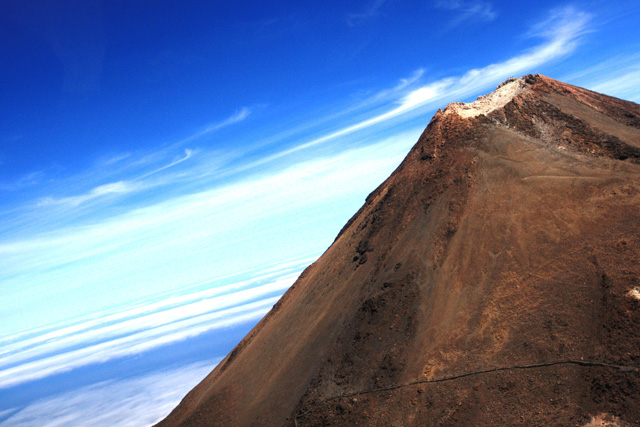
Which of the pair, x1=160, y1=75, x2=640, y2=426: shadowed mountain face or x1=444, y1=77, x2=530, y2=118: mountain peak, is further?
x1=444, y1=77, x2=530, y2=118: mountain peak

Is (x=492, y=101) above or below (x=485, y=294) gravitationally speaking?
above

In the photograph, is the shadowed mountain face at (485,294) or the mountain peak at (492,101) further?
the mountain peak at (492,101)

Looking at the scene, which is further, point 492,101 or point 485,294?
point 492,101

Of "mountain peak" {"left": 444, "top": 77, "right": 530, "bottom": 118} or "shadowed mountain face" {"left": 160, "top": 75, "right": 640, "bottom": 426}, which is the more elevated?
"mountain peak" {"left": 444, "top": 77, "right": 530, "bottom": 118}

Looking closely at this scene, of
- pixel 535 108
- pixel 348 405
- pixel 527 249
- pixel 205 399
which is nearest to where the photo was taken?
pixel 348 405

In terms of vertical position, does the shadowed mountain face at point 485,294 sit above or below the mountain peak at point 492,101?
below

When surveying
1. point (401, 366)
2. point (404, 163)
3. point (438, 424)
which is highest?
point (404, 163)

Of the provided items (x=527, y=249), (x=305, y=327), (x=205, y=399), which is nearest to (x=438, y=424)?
(x=527, y=249)

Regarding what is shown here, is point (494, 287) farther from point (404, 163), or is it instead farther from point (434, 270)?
point (404, 163)
